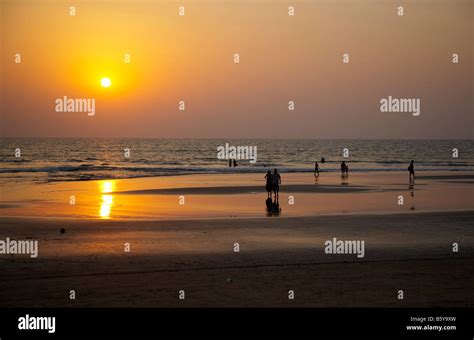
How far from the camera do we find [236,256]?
1780 cm

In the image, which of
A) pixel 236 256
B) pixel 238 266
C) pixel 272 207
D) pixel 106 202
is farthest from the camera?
pixel 106 202

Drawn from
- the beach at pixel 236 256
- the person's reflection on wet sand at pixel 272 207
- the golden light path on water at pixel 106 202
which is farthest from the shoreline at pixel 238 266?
the golden light path on water at pixel 106 202

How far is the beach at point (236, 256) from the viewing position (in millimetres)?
13391

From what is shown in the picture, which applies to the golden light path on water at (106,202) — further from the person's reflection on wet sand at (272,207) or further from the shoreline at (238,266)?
the person's reflection on wet sand at (272,207)

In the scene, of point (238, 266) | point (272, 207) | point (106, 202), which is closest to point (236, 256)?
point (238, 266)

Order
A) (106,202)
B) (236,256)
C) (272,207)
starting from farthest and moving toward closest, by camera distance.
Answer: (106,202) → (272,207) → (236,256)

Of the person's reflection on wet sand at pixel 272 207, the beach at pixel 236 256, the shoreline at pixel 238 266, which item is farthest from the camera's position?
the person's reflection on wet sand at pixel 272 207

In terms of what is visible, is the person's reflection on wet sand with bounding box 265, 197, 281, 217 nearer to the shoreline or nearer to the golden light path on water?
the shoreline

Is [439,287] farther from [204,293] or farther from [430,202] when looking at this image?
[430,202]

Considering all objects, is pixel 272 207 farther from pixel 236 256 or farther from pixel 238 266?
pixel 238 266

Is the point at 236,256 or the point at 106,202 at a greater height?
the point at 106,202

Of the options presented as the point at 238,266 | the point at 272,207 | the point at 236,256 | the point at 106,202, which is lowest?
the point at 238,266

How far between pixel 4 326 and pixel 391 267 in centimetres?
949

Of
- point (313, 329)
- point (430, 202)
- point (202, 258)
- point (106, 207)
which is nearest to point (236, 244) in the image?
point (202, 258)
